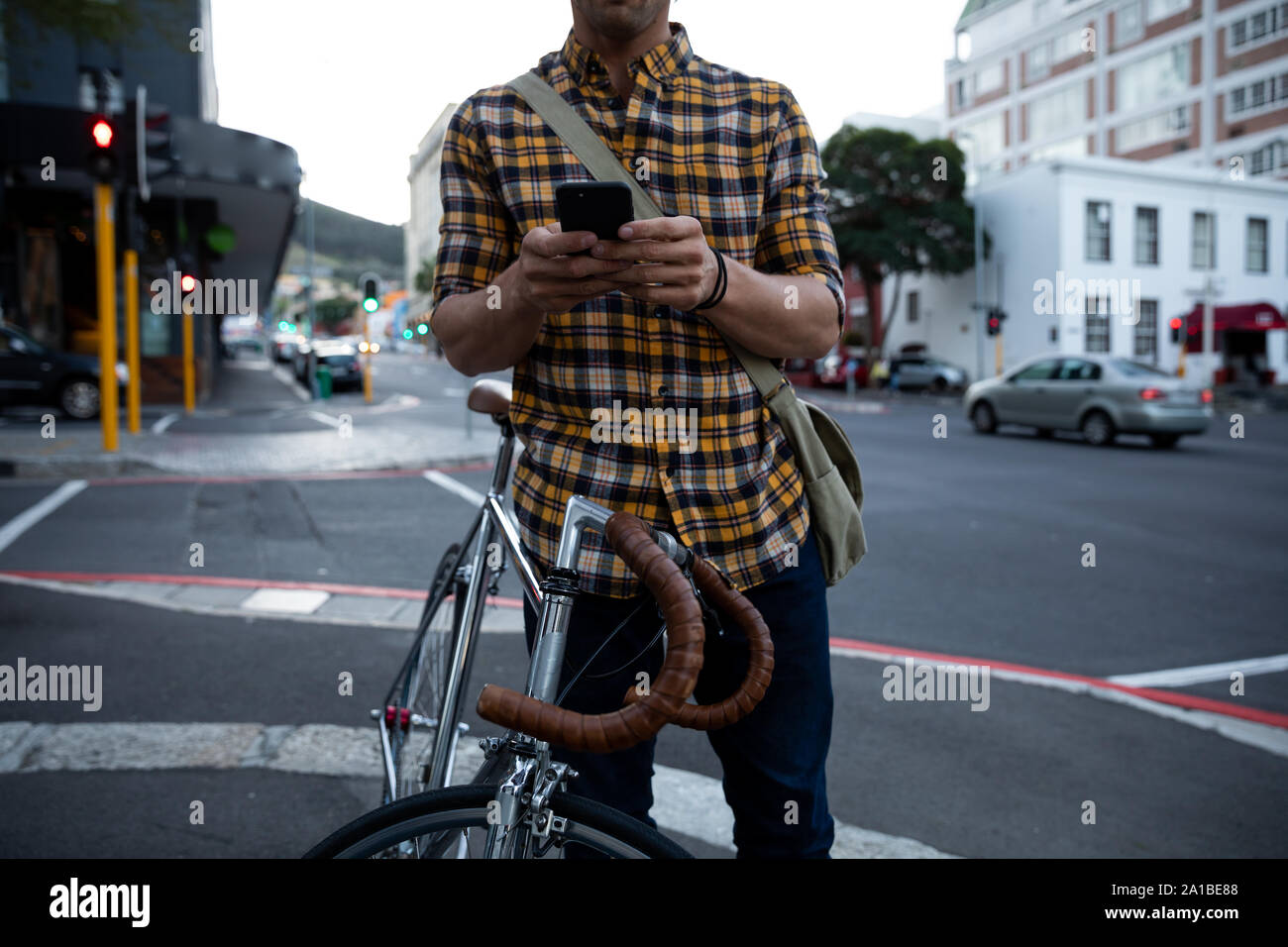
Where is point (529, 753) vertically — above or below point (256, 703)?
above

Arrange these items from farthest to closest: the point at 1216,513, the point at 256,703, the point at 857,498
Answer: the point at 1216,513 → the point at 256,703 → the point at 857,498

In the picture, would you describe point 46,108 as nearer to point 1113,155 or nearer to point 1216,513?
point 1216,513

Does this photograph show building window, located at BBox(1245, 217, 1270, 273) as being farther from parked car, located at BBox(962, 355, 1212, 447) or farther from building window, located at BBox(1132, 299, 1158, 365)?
parked car, located at BBox(962, 355, 1212, 447)

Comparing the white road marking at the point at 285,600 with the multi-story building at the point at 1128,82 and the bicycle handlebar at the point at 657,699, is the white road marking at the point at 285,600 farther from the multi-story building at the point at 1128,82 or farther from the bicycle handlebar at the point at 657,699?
the multi-story building at the point at 1128,82

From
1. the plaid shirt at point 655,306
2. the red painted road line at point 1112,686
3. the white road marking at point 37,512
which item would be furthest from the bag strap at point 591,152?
the white road marking at point 37,512

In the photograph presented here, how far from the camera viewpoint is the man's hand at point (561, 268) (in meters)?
1.32

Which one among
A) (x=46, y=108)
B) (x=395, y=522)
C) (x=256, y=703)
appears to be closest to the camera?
(x=256, y=703)

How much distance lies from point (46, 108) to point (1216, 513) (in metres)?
19.5

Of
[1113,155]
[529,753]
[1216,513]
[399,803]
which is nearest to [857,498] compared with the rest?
[529,753]

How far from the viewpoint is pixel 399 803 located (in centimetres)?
142

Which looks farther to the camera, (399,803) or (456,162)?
(456,162)

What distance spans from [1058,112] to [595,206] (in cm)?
5888

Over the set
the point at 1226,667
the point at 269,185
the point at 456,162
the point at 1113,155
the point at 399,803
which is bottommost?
the point at 1226,667
